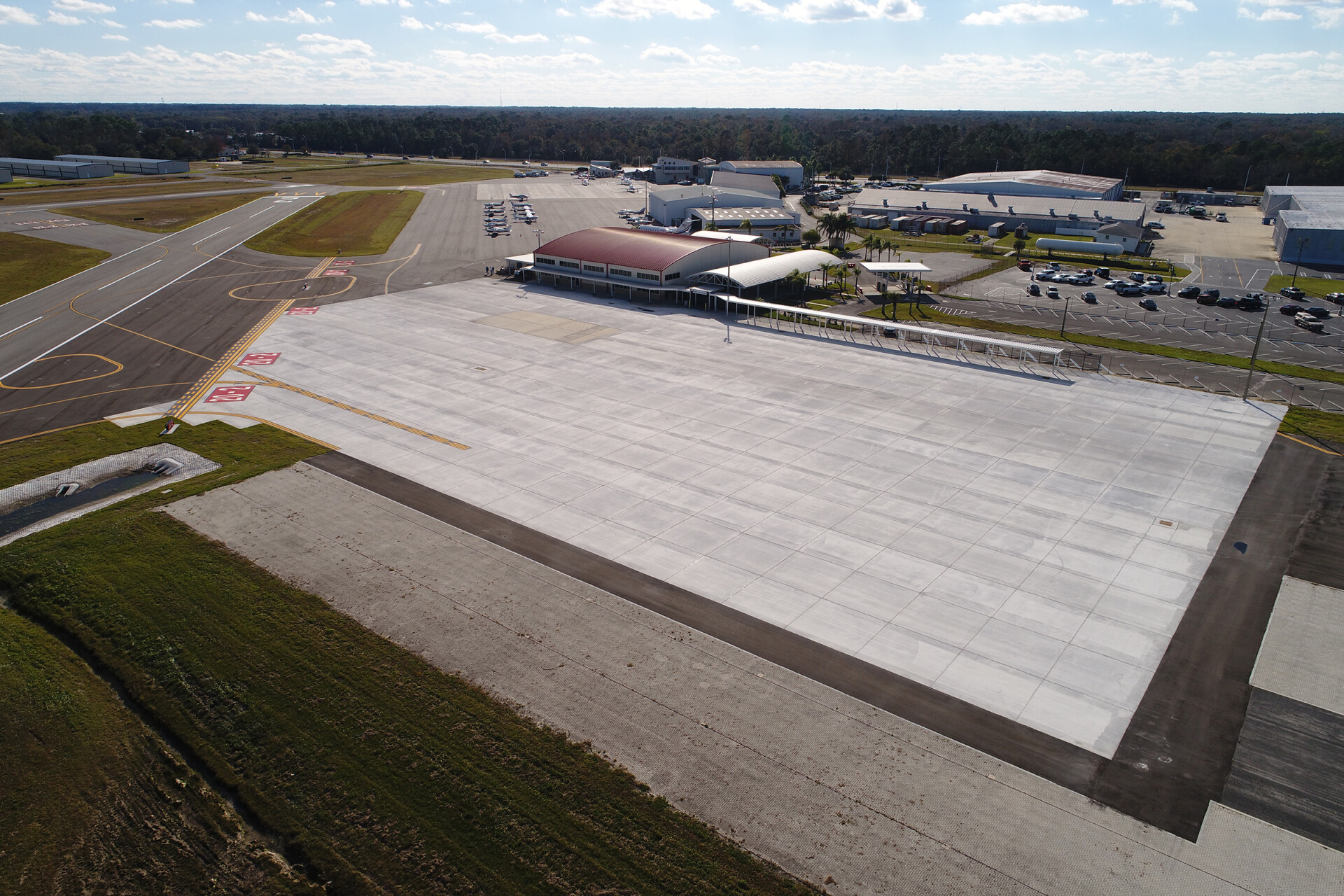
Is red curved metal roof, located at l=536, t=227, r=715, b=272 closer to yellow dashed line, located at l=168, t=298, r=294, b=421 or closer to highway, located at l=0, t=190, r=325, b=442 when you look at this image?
highway, located at l=0, t=190, r=325, b=442

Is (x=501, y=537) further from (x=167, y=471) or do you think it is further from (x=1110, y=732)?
(x=1110, y=732)

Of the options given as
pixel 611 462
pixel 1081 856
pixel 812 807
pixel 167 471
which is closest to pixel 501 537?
pixel 611 462

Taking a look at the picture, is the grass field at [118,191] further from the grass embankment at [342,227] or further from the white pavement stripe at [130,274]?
the white pavement stripe at [130,274]

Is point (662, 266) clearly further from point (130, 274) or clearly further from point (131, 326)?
point (130, 274)

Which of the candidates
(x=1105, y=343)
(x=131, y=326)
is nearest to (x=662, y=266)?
(x=1105, y=343)

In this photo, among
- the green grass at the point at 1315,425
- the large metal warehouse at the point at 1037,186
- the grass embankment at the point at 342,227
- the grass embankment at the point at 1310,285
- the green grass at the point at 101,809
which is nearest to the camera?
the green grass at the point at 101,809

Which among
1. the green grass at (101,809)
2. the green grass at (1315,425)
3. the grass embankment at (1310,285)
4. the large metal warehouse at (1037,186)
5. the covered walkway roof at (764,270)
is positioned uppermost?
the large metal warehouse at (1037,186)

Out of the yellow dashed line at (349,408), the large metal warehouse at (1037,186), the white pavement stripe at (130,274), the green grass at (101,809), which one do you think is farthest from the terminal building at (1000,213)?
the green grass at (101,809)
